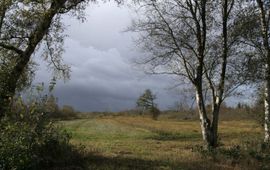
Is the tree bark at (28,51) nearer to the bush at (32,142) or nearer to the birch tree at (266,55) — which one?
the bush at (32,142)

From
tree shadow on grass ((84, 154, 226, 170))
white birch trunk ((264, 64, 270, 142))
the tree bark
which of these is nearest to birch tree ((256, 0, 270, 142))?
white birch trunk ((264, 64, 270, 142))

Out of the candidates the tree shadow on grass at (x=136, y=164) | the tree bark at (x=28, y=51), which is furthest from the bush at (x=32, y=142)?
the tree bark at (x=28, y=51)

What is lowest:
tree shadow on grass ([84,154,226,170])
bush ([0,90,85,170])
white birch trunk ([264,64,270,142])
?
tree shadow on grass ([84,154,226,170])

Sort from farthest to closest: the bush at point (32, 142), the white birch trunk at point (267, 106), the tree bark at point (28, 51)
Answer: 1. the white birch trunk at point (267, 106)
2. the tree bark at point (28, 51)
3. the bush at point (32, 142)

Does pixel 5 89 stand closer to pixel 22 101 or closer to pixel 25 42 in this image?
pixel 22 101

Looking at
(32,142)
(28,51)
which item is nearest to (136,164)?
(32,142)

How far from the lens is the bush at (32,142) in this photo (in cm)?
1579

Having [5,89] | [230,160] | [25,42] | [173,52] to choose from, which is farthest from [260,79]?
[5,89]

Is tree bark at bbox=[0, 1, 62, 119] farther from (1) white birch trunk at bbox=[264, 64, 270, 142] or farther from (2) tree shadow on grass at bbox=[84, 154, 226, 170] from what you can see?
(1) white birch trunk at bbox=[264, 64, 270, 142]

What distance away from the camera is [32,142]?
16984 mm

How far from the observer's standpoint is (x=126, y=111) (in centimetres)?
16150

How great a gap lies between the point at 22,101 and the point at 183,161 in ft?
28.9

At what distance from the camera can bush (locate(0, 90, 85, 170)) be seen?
51.8ft

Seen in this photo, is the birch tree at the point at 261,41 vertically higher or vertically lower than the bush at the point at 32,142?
higher
